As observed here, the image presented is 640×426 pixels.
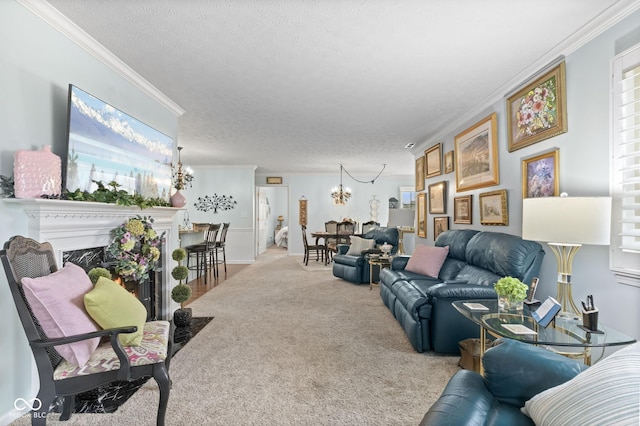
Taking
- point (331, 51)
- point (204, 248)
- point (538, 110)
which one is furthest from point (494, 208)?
point (204, 248)

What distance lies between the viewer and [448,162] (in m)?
4.77

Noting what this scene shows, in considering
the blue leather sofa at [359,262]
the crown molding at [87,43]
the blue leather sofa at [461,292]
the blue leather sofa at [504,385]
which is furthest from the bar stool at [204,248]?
the blue leather sofa at [504,385]

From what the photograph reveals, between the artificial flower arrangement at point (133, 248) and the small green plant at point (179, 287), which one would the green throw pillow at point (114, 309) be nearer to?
the artificial flower arrangement at point (133, 248)

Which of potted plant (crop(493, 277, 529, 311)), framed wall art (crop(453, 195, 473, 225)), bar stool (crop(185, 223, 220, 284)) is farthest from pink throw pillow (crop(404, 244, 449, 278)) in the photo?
bar stool (crop(185, 223, 220, 284))

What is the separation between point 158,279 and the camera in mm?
3502

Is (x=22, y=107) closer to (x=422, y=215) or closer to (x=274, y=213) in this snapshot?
(x=422, y=215)

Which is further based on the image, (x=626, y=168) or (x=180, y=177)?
(x=180, y=177)

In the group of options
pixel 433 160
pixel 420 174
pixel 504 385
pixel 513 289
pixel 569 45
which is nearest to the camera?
pixel 504 385

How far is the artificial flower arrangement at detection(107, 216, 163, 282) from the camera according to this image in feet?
8.70

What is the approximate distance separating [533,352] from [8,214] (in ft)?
9.38

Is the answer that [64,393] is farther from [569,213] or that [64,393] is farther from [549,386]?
[569,213]

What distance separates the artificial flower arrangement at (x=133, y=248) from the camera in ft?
8.70

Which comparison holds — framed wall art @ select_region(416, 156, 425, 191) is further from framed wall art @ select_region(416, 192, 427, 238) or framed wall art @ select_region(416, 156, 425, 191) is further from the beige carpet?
the beige carpet

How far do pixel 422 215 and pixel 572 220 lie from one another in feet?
13.2
